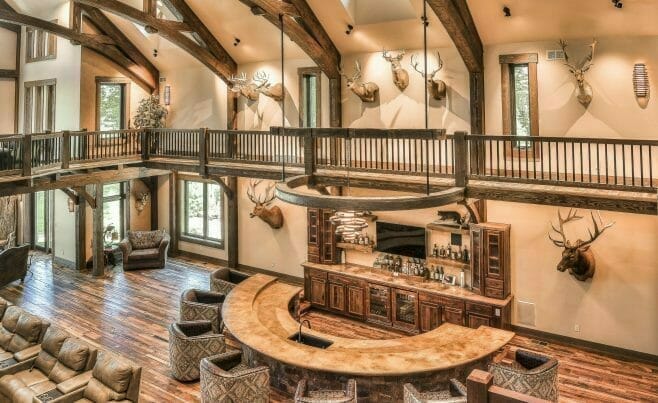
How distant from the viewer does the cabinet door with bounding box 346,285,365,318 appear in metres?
11.4

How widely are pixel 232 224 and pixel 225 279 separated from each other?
3.32 metres

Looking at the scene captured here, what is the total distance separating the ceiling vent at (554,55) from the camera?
9.60 m

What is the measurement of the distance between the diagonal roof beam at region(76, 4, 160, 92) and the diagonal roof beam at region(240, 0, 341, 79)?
5965mm

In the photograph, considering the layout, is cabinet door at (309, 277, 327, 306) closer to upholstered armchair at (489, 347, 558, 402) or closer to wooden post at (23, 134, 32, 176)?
upholstered armchair at (489, 347, 558, 402)

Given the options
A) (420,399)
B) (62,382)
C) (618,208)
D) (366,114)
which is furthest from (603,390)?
(62,382)

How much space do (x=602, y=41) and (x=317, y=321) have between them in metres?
7.86

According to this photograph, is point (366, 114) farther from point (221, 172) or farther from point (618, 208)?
point (618, 208)

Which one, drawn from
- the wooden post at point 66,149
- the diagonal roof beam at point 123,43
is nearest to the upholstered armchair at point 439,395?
the wooden post at point 66,149

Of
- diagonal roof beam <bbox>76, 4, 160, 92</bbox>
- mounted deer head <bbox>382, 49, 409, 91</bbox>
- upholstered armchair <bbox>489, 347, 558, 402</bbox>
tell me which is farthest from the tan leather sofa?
diagonal roof beam <bbox>76, 4, 160, 92</bbox>

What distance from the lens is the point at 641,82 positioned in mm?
8719

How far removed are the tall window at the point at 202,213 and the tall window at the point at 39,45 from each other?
5.34 meters

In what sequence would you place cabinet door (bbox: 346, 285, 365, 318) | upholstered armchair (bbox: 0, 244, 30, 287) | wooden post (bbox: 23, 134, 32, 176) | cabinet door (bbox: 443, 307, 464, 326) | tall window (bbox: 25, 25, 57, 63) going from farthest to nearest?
tall window (bbox: 25, 25, 57, 63)
upholstered armchair (bbox: 0, 244, 30, 287)
cabinet door (bbox: 346, 285, 365, 318)
wooden post (bbox: 23, 134, 32, 176)
cabinet door (bbox: 443, 307, 464, 326)

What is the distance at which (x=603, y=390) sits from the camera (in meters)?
8.24

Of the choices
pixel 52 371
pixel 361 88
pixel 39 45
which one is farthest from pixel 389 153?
pixel 39 45
